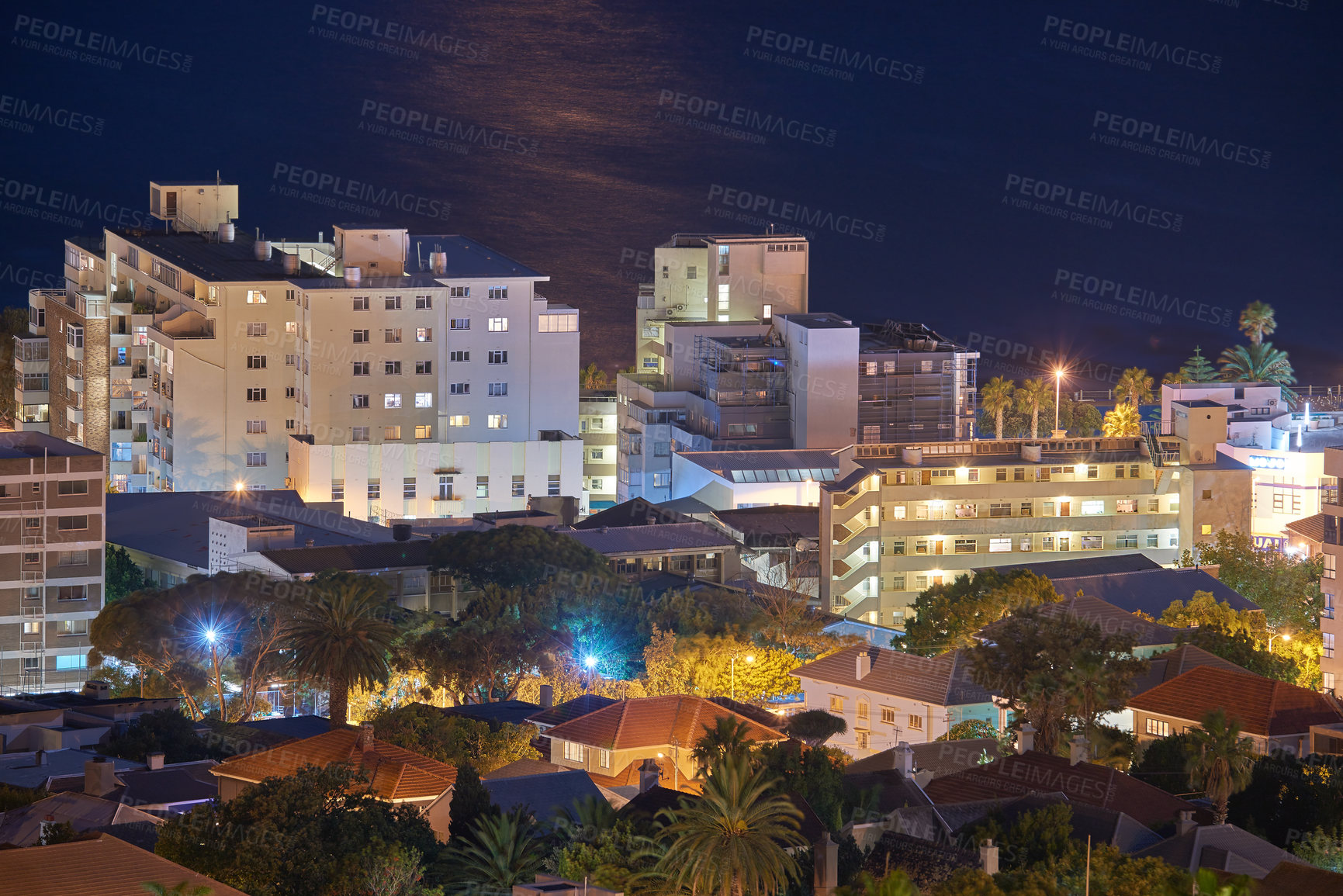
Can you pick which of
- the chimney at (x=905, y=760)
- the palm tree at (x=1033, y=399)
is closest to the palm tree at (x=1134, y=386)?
the palm tree at (x=1033, y=399)

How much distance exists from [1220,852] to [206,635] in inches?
1347

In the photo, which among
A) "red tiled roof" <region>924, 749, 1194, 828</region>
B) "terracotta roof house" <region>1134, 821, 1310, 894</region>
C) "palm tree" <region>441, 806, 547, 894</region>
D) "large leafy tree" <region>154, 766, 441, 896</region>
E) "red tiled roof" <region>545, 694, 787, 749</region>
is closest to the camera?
"large leafy tree" <region>154, 766, 441, 896</region>

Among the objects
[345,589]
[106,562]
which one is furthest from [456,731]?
[106,562]

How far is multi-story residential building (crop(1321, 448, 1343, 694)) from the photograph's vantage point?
2844 inches

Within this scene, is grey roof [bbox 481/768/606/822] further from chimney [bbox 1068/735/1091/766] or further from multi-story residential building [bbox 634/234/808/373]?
multi-story residential building [bbox 634/234/808/373]

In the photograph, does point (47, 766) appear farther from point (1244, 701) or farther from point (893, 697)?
point (1244, 701)

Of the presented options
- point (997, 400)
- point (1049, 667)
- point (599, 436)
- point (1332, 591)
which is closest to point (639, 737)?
point (1049, 667)

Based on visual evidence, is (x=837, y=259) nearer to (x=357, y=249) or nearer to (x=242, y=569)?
(x=357, y=249)

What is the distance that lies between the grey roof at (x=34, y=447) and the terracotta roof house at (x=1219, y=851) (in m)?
39.7

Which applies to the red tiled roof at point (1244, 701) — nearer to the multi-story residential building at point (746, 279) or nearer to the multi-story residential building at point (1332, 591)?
the multi-story residential building at point (1332, 591)

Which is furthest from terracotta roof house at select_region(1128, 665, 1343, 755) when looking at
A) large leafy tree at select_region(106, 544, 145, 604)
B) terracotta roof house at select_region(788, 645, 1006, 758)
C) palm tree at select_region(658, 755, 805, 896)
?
large leafy tree at select_region(106, 544, 145, 604)

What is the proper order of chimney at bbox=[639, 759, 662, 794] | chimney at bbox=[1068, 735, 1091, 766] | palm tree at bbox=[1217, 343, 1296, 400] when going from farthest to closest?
palm tree at bbox=[1217, 343, 1296, 400]
chimney at bbox=[1068, 735, 1091, 766]
chimney at bbox=[639, 759, 662, 794]

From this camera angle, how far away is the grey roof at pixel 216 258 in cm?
10625

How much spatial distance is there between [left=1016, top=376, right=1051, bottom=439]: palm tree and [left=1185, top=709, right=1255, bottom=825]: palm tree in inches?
2570
